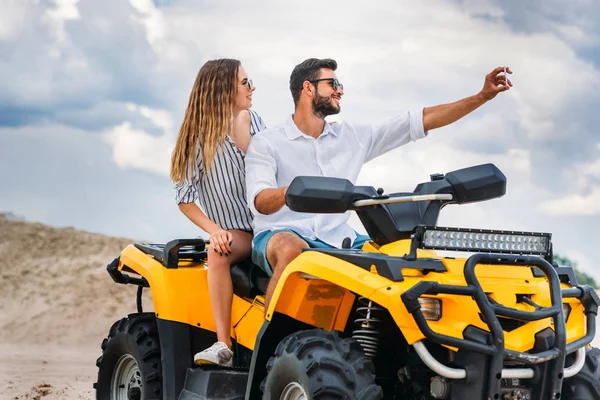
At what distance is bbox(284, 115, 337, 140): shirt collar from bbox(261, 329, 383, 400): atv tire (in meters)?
1.43

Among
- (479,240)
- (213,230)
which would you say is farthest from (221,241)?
(479,240)

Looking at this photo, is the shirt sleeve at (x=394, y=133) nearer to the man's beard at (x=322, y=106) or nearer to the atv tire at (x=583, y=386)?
the man's beard at (x=322, y=106)

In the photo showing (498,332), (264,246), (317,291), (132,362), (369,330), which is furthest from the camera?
(132,362)

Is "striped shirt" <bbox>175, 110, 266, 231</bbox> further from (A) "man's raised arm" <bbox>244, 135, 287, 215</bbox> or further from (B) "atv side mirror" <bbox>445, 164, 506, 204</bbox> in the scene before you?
(B) "atv side mirror" <bbox>445, 164, 506, 204</bbox>

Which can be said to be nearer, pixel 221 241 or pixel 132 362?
pixel 221 241

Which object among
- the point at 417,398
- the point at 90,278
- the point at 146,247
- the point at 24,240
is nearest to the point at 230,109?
the point at 146,247

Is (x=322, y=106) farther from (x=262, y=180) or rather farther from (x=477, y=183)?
(x=477, y=183)

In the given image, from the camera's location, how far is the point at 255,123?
6527 millimetres

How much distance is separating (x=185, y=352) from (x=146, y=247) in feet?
2.99

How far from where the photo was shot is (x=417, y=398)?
466cm

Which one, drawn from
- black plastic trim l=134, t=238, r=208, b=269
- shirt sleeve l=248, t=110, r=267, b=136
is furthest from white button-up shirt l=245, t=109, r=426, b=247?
black plastic trim l=134, t=238, r=208, b=269

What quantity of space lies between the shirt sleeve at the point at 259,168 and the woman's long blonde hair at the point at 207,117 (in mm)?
414

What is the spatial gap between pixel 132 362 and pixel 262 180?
201 centimetres

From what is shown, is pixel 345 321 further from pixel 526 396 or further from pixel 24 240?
pixel 24 240
